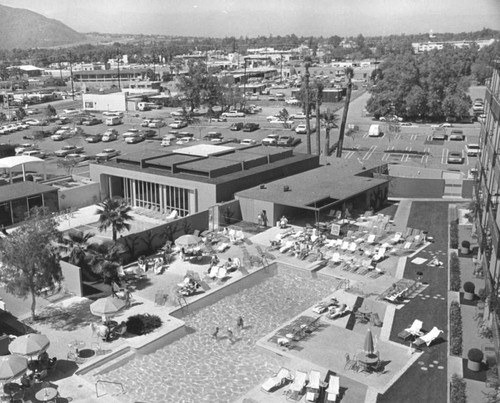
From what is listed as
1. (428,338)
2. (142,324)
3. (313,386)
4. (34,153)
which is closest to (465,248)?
(428,338)

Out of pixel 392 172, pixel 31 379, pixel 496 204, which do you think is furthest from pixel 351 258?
pixel 392 172

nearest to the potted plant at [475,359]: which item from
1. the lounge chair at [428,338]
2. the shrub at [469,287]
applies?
the lounge chair at [428,338]

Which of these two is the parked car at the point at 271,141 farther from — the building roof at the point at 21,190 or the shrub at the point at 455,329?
the shrub at the point at 455,329

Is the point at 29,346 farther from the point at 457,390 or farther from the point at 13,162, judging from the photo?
the point at 13,162

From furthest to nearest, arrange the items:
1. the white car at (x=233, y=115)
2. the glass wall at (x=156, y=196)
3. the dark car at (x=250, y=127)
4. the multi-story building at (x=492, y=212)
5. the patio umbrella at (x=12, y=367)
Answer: the white car at (x=233, y=115) < the dark car at (x=250, y=127) < the glass wall at (x=156, y=196) < the multi-story building at (x=492, y=212) < the patio umbrella at (x=12, y=367)

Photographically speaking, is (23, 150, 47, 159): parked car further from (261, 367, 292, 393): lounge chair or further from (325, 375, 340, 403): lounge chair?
(325, 375, 340, 403): lounge chair

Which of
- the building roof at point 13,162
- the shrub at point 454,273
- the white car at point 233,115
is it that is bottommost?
the shrub at point 454,273

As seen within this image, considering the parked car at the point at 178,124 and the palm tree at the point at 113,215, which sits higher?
the palm tree at the point at 113,215
